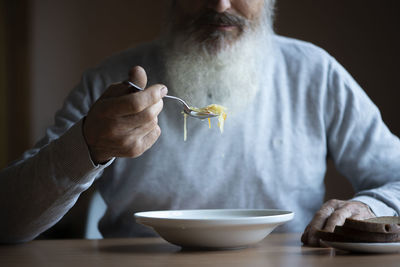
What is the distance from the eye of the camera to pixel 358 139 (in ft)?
5.97

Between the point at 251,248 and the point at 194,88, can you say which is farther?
the point at 194,88

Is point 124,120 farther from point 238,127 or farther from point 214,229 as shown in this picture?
point 238,127

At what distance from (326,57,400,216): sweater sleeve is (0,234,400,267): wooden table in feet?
1.98

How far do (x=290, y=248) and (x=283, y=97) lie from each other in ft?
2.71

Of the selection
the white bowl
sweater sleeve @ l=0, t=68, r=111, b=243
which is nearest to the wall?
sweater sleeve @ l=0, t=68, r=111, b=243

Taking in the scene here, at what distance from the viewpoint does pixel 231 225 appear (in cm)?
101

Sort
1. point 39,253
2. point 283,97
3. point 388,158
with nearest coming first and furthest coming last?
point 39,253 < point 388,158 < point 283,97

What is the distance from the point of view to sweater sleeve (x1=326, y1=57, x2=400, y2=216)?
5.75 feet

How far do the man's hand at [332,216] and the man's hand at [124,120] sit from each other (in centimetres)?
42

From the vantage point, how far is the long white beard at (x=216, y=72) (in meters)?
1.81

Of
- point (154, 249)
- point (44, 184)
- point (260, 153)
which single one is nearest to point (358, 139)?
point (260, 153)

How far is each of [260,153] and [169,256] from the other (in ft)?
2.75

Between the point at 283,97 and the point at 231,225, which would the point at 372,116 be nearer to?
the point at 283,97

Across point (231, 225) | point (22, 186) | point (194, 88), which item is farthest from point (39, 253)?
point (194, 88)
